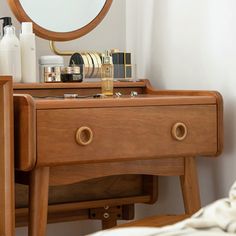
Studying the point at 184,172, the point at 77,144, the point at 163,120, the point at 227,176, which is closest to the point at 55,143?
the point at 77,144

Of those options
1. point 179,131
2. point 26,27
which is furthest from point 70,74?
point 179,131

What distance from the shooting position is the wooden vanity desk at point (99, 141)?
1729mm

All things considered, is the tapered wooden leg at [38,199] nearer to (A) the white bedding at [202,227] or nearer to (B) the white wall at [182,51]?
(B) the white wall at [182,51]

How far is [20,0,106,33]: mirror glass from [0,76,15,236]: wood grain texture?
499 mm

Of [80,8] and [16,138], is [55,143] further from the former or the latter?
[80,8]

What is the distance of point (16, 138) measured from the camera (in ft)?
5.80

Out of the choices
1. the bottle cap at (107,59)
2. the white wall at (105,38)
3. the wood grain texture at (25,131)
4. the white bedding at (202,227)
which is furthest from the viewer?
the white wall at (105,38)

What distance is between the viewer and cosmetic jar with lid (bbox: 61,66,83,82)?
2.13 metres

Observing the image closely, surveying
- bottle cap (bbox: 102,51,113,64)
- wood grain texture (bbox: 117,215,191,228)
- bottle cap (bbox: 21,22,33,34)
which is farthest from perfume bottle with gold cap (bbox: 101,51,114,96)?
wood grain texture (bbox: 117,215,191,228)

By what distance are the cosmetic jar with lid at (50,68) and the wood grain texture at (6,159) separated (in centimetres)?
42

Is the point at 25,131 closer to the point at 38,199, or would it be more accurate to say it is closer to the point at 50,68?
the point at 38,199

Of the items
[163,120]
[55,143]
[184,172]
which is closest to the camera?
[55,143]

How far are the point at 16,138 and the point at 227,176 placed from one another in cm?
68

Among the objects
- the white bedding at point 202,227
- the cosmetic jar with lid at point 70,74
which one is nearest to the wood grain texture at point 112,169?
the cosmetic jar with lid at point 70,74
